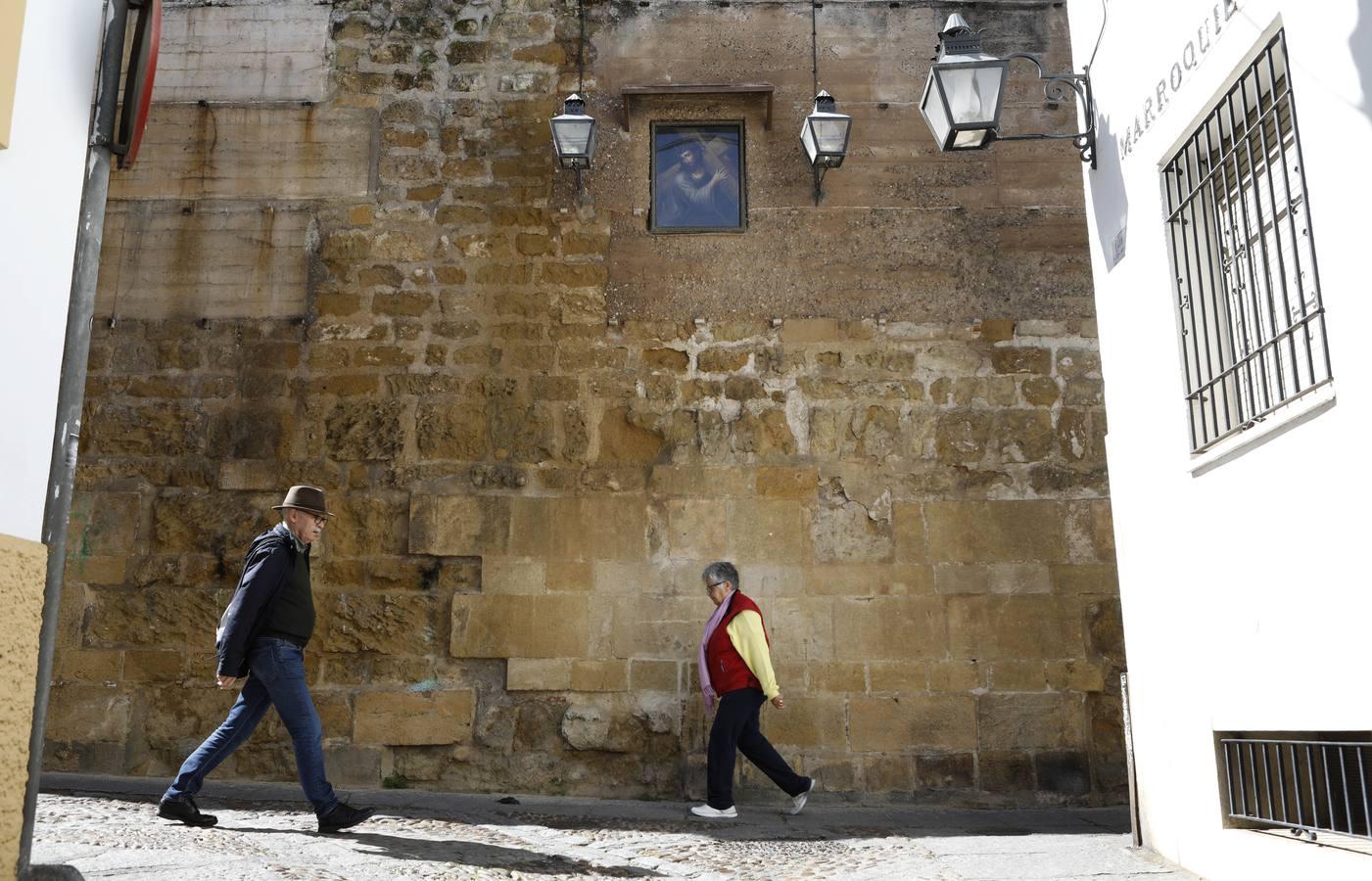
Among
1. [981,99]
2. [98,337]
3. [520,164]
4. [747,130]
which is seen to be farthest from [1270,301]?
[98,337]

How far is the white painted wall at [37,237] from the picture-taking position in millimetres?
3514

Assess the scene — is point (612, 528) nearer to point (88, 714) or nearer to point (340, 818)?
point (340, 818)

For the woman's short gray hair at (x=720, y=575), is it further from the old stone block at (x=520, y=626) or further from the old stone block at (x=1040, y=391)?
the old stone block at (x=1040, y=391)

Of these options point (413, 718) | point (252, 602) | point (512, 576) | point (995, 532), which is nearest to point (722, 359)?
point (512, 576)

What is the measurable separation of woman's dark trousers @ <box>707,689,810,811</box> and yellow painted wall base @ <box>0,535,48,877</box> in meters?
3.39

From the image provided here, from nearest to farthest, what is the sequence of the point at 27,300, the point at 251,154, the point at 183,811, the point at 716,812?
the point at 27,300 < the point at 183,811 < the point at 716,812 < the point at 251,154

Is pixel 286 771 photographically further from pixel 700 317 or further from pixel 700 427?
pixel 700 317

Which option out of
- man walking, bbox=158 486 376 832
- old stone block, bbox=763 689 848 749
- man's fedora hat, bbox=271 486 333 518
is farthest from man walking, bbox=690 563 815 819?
man's fedora hat, bbox=271 486 333 518

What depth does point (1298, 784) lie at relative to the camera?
13.0ft

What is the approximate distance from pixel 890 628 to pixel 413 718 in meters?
2.92

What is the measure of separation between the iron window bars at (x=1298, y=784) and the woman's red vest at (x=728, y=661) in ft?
8.10

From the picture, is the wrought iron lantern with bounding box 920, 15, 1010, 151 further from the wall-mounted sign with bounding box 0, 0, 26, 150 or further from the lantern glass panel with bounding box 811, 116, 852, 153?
the wall-mounted sign with bounding box 0, 0, 26, 150

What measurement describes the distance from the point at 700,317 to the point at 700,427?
739 millimetres

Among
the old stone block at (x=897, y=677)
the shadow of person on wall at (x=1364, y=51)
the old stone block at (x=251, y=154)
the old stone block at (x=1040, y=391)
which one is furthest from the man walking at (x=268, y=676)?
the old stone block at (x=1040, y=391)
